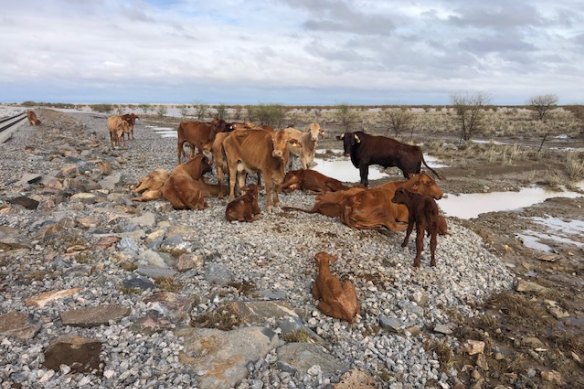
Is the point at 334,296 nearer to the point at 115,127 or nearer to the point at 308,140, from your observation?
the point at 308,140

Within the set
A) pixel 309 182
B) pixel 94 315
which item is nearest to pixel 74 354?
pixel 94 315

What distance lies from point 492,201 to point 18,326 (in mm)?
Result: 13776

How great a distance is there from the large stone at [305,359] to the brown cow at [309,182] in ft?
24.3

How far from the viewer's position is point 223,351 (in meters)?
4.45

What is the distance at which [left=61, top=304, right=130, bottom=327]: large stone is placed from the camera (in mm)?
Answer: 4758

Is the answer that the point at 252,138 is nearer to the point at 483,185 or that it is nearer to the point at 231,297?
the point at 231,297

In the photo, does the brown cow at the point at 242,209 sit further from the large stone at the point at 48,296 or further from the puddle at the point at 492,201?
the puddle at the point at 492,201

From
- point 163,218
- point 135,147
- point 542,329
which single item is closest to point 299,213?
point 163,218

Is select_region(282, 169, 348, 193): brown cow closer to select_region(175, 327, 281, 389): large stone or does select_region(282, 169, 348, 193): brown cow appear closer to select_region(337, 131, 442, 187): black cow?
select_region(337, 131, 442, 187): black cow

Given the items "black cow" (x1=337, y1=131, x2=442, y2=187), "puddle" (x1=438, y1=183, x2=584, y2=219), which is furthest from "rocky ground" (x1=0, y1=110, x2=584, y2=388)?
"black cow" (x1=337, y1=131, x2=442, y2=187)

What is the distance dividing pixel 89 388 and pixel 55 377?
35cm

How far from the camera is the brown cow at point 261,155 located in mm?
9383

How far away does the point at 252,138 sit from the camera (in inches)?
400

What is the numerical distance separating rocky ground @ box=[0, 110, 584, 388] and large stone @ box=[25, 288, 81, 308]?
0.8 inches
